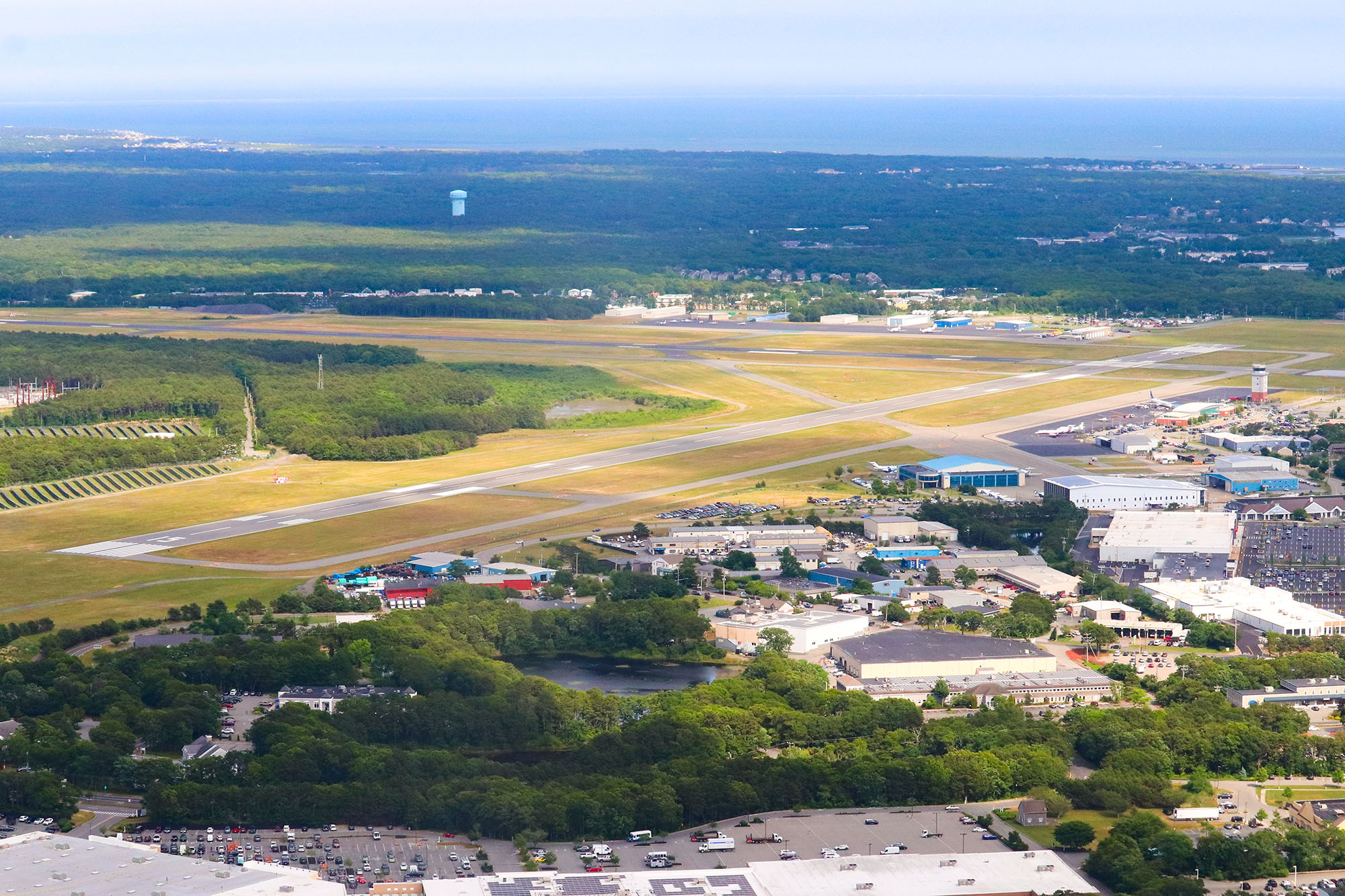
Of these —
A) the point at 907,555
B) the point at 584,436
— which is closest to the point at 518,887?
the point at 907,555

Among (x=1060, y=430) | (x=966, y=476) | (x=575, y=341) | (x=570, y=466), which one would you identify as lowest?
(x=575, y=341)

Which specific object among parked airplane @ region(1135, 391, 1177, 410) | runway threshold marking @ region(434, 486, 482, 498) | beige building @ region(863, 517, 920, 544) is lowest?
runway threshold marking @ region(434, 486, 482, 498)

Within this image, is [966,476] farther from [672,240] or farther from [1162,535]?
[672,240]

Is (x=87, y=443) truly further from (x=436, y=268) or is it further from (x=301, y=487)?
(x=436, y=268)

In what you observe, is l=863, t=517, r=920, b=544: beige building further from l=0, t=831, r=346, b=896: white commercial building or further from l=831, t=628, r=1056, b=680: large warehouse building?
l=0, t=831, r=346, b=896: white commercial building

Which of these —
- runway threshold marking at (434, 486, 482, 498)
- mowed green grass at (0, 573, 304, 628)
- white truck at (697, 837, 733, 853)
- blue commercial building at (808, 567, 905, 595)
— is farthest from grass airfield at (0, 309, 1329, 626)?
white truck at (697, 837, 733, 853)

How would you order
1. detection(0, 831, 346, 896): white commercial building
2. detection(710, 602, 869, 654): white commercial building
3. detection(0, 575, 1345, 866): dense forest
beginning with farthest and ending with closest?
detection(710, 602, 869, 654): white commercial building < detection(0, 575, 1345, 866): dense forest < detection(0, 831, 346, 896): white commercial building

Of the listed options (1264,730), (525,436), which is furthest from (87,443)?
(1264,730)
